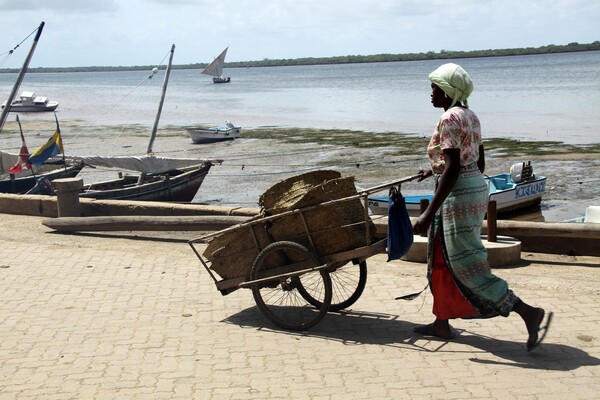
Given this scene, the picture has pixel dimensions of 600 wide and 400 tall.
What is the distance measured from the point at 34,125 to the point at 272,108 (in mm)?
18639

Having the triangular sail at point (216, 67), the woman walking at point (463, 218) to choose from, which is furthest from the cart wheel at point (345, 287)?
the triangular sail at point (216, 67)

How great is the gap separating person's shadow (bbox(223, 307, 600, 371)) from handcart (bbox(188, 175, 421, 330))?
0.14 metres

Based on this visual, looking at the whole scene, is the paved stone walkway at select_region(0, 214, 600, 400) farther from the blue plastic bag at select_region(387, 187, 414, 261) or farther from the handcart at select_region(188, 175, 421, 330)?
the blue plastic bag at select_region(387, 187, 414, 261)

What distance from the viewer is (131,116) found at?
193ft

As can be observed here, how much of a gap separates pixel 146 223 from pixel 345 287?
332cm

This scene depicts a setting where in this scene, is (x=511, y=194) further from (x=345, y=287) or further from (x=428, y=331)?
(x=428, y=331)

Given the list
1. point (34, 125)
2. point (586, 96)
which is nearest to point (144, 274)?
point (34, 125)

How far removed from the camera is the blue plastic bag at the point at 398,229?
5.54 meters

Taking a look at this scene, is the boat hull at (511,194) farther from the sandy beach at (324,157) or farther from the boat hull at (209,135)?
the boat hull at (209,135)

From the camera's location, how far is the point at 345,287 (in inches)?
314

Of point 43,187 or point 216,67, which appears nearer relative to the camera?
point 43,187

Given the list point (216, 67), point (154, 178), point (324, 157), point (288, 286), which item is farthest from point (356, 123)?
point (288, 286)

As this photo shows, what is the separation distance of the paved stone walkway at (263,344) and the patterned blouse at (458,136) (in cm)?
136

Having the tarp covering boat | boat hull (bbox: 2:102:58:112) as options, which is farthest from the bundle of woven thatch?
boat hull (bbox: 2:102:58:112)
